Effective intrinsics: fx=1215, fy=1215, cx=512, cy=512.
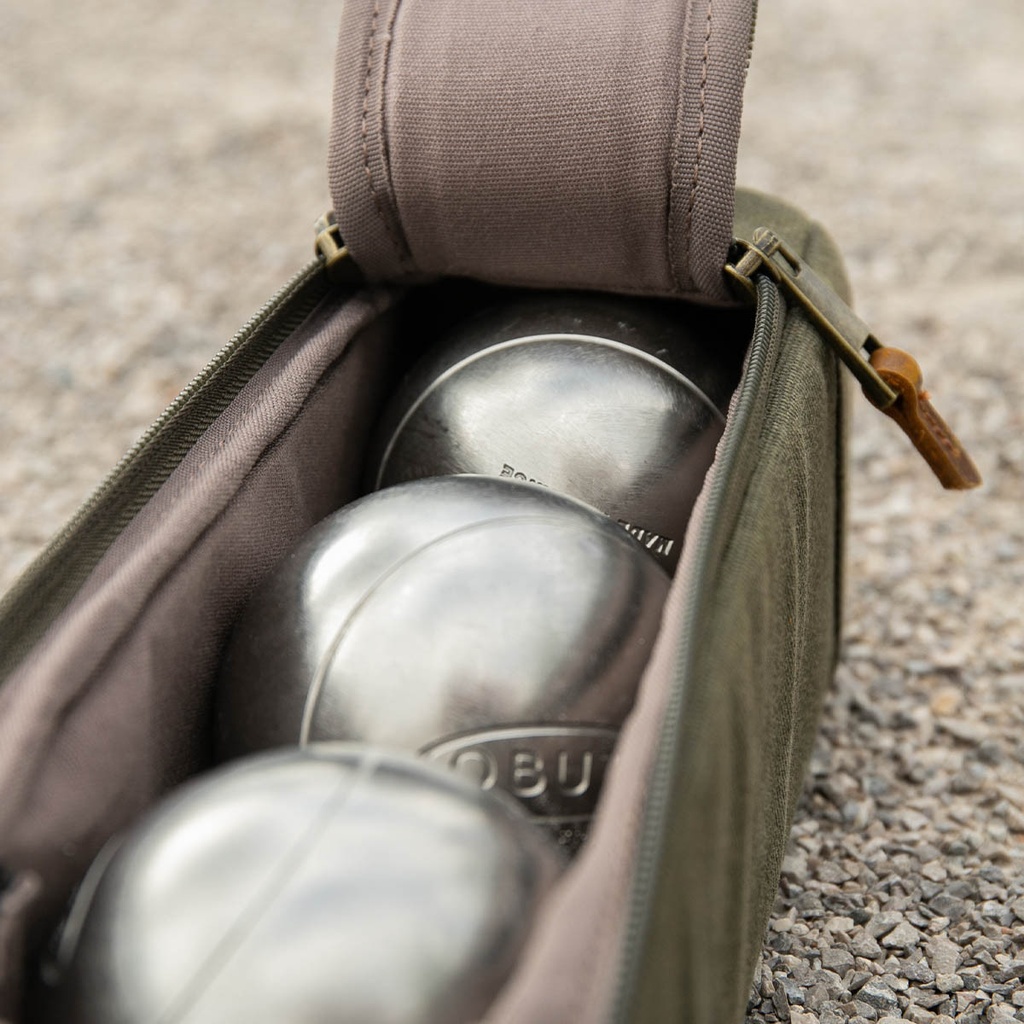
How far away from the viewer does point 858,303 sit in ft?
17.2

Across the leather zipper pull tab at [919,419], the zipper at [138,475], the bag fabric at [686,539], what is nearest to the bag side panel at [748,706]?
the bag fabric at [686,539]

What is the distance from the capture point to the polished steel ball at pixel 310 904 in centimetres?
144

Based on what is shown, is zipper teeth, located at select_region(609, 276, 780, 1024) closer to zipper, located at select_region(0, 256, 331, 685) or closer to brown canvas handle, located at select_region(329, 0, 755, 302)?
brown canvas handle, located at select_region(329, 0, 755, 302)

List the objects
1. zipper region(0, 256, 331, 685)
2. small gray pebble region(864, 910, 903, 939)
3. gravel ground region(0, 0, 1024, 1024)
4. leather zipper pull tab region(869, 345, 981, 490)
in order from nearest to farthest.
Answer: zipper region(0, 256, 331, 685) → leather zipper pull tab region(869, 345, 981, 490) → small gray pebble region(864, 910, 903, 939) → gravel ground region(0, 0, 1024, 1024)

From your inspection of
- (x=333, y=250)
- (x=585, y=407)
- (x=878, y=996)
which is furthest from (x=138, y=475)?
(x=878, y=996)

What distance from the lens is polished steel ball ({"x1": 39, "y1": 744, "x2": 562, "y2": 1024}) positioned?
4.73 feet

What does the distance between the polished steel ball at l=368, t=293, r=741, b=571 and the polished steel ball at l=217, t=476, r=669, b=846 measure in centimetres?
32

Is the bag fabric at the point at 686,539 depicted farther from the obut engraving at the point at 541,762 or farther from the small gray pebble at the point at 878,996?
the small gray pebble at the point at 878,996

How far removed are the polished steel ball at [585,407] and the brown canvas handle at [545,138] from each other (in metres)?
0.11

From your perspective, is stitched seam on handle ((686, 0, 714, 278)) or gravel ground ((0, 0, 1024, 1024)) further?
gravel ground ((0, 0, 1024, 1024))

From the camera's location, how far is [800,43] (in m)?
7.84

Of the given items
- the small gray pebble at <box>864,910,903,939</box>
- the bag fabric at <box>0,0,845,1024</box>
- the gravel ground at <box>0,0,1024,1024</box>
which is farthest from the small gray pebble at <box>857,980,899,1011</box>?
the bag fabric at <box>0,0,845,1024</box>

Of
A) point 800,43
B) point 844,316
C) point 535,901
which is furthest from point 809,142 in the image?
point 535,901

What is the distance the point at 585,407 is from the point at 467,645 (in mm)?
735
